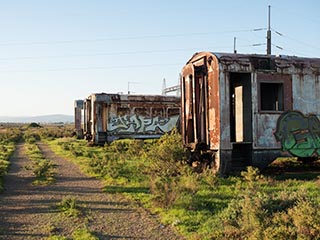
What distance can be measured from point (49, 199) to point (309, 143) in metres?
7.87

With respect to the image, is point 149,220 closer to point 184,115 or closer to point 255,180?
point 255,180

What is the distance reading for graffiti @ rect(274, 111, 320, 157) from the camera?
39.3ft

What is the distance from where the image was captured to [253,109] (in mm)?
11711

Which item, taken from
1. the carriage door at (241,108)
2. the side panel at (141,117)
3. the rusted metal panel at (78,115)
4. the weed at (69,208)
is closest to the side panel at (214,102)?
the carriage door at (241,108)

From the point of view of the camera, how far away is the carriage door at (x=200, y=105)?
12.3m

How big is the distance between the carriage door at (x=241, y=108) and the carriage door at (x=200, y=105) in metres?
1.04

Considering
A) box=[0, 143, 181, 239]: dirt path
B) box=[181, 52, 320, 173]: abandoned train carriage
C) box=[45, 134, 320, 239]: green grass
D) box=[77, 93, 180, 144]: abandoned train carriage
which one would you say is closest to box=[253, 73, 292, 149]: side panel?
box=[181, 52, 320, 173]: abandoned train carriage

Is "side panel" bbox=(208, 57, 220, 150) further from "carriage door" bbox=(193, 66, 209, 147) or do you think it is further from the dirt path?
the dirt path

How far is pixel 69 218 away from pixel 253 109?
6.56 metres

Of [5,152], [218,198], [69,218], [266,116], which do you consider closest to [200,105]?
[266,116]

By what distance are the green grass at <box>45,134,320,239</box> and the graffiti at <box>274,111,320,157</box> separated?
2.70 feet

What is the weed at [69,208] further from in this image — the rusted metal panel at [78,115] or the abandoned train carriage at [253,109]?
the rusted metal panel at [78,115]

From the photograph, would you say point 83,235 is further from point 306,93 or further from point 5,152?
point 5,152

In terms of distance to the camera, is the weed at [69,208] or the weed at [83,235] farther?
the weed at [69,208]
